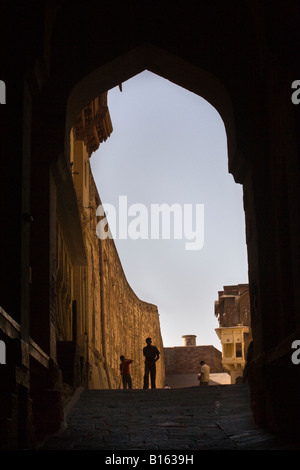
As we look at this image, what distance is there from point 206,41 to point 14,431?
5.68 metres

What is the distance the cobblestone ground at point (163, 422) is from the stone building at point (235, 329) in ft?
72.3

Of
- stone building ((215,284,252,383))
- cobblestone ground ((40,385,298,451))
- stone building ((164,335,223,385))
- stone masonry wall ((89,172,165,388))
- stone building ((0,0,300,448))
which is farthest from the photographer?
stone building ((164,335,223,385))

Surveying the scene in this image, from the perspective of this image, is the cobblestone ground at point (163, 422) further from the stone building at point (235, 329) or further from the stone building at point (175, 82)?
the stone building at point (235, 329)

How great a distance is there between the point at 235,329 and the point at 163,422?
84.8 feet

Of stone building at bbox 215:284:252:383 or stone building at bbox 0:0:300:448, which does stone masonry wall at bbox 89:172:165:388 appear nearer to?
stone building at bbox 215:284:252:383

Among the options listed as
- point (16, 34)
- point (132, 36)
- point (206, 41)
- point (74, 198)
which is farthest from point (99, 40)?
point (74, 198)

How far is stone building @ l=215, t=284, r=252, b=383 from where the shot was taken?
3334 centimetres

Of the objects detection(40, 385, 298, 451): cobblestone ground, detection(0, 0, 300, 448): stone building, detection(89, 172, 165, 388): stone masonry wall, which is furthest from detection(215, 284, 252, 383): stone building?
detection(0, 0, 300, 448): stone building

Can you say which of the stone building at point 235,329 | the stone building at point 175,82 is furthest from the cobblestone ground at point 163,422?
the stone building at point 235,329

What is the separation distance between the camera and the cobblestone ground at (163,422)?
22.3 feet

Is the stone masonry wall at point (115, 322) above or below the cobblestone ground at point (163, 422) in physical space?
above

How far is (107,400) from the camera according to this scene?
993cm

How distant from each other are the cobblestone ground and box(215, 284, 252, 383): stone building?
22.0 metres

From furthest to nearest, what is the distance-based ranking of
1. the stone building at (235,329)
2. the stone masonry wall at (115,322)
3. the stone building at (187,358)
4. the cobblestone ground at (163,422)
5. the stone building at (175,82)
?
the stone building at (187,358), the stone building at (235,329), the stone masonry wall at (115,322), the cobblestone ground at (163,422), the stone building at (175,82)
